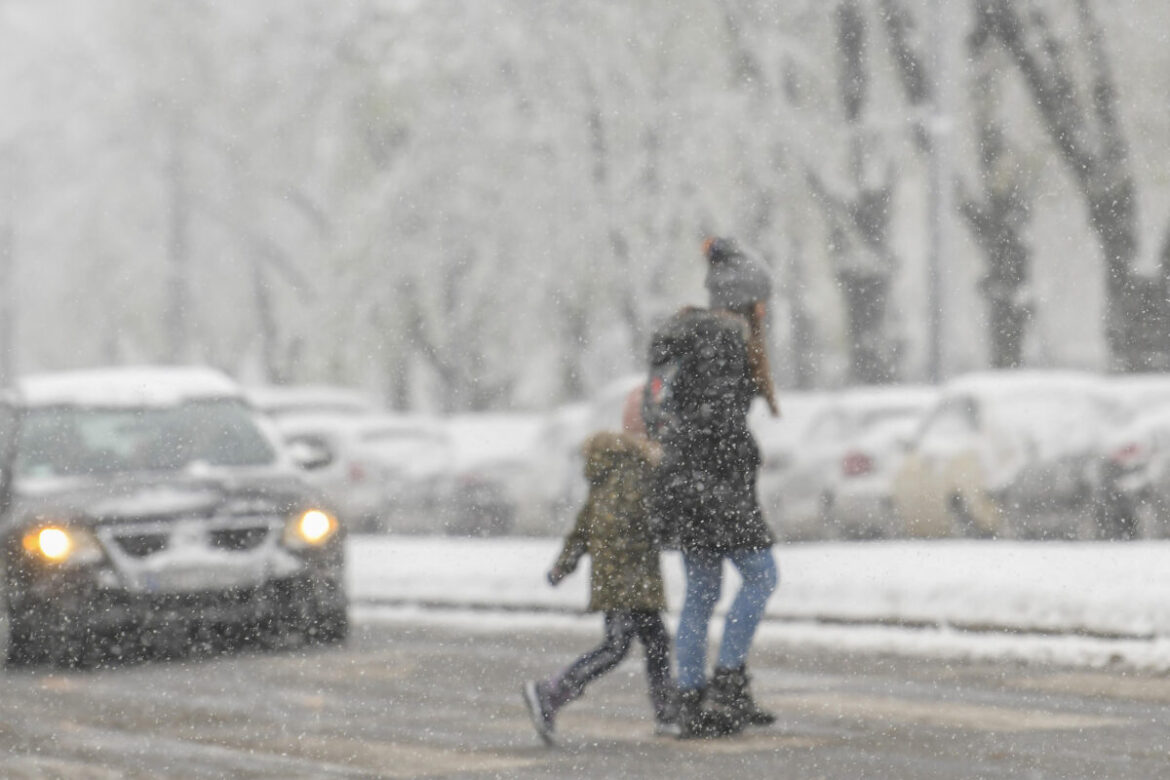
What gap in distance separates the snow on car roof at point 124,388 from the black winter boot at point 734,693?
599 centimetres

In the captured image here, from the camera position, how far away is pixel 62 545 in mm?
12539

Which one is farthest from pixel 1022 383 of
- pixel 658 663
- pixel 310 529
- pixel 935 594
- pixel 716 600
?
pixel 716 600

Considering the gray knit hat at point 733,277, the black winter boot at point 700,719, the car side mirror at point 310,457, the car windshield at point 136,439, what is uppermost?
the gray knit hat at point 733,277

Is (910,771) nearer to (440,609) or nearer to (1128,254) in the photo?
(440,609)

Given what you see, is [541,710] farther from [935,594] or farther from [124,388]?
[124,388]

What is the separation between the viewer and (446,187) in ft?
109

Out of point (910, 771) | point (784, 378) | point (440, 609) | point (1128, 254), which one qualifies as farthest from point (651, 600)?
point (784, 378)

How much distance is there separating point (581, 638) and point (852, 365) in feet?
65.3

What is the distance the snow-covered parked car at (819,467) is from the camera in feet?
70.0

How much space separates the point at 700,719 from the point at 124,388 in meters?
6.20

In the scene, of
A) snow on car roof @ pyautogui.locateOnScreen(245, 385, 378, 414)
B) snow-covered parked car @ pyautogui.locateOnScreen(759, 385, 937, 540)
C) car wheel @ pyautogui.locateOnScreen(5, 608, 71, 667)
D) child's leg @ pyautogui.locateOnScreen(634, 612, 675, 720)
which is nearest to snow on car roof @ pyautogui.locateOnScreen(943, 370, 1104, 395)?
snow-covered parked car @ pyautogui.locateOnScreen(759, 385, 937, 540)

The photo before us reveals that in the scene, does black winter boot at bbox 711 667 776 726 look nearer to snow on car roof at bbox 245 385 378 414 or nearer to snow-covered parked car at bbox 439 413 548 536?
snow-covered parked car at bbox 439 413 548 536

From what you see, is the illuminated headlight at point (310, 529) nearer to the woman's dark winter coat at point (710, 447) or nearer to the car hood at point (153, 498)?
the car hood at point (153, 498)

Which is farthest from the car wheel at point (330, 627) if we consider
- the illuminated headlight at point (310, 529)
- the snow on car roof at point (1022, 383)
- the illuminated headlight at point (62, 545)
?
the snow on car roof at point (1022, 383)
